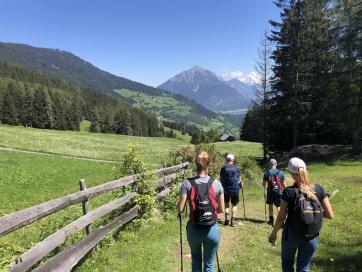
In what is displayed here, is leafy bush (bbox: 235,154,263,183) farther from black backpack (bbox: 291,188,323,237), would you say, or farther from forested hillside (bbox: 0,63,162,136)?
forested hillside (bbox: 0,63,162,136)

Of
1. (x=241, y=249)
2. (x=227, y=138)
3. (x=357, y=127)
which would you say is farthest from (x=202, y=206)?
(x=227, y=138)

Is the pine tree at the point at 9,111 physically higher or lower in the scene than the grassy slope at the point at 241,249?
higher

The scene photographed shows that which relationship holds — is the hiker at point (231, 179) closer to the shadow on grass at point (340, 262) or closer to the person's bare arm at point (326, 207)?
the shadow on grass at point (340, 262)

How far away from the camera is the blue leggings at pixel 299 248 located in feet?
20.3

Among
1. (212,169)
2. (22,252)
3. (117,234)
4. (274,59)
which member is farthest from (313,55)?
(22,252)

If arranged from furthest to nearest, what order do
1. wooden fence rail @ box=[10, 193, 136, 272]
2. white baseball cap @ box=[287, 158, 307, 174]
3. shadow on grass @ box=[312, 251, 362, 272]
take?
shadow on grass @ box=[312, 251, 362, 272] → white baseball cap @ box=[287, 158, 307, 174] → wooden fence rail @ box=[10, 193, 136, 272]

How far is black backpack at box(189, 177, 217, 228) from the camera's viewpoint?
655 cm

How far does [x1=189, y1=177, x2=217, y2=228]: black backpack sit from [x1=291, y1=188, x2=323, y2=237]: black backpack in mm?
1356

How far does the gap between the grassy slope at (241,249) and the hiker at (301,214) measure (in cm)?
283

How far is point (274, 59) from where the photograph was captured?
43844mm

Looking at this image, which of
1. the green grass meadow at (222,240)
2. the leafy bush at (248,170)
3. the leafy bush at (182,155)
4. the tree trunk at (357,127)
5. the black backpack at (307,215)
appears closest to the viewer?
the black backpack at (307,215)

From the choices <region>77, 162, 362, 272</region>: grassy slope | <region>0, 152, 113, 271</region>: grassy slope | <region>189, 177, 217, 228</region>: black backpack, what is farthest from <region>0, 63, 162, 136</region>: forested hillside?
<region>189, 177, 217, 228</region>: black backpack

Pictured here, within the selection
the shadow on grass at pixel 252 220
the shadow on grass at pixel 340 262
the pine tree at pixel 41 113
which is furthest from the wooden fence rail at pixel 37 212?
the pine tree at pixel 41 113

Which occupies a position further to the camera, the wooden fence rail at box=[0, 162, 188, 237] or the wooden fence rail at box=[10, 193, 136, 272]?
the wooden fence rail at box=[10, 193, 136, 272]
